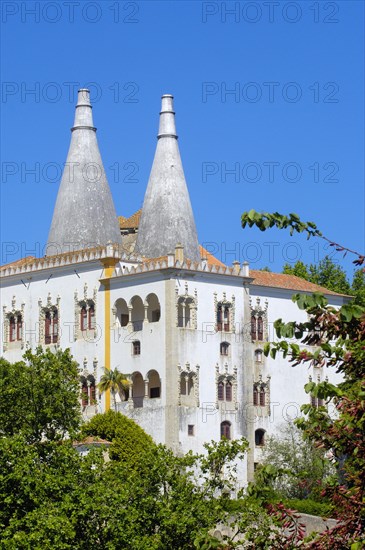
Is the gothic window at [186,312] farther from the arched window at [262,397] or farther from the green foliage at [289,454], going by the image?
the green foliage at [289,454]

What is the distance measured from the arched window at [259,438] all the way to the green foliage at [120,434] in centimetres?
796

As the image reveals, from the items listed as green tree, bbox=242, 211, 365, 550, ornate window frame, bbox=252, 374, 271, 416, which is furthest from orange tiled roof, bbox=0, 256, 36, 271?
green tree, bbox=242, 211, 365, 550

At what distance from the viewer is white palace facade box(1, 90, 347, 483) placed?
7925cm

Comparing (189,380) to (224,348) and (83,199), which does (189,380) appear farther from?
(83,199)

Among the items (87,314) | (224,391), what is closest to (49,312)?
(87,314)

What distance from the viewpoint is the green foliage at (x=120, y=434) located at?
74.4 metres

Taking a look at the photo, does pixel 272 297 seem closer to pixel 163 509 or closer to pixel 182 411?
pixel 182 411

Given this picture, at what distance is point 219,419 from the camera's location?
80.2m

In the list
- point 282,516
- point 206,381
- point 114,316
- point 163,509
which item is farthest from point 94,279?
point 282,516

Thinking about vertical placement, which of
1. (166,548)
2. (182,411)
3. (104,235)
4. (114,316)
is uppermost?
(104,235)

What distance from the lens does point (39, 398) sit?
2645 inches

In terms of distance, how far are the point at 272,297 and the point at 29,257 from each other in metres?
15.9

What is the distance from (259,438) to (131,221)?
66.7ft

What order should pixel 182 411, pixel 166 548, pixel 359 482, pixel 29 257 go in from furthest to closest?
pixel 29 257 < pixel 182 411 < pixel 166 548 < pixel 359 482
